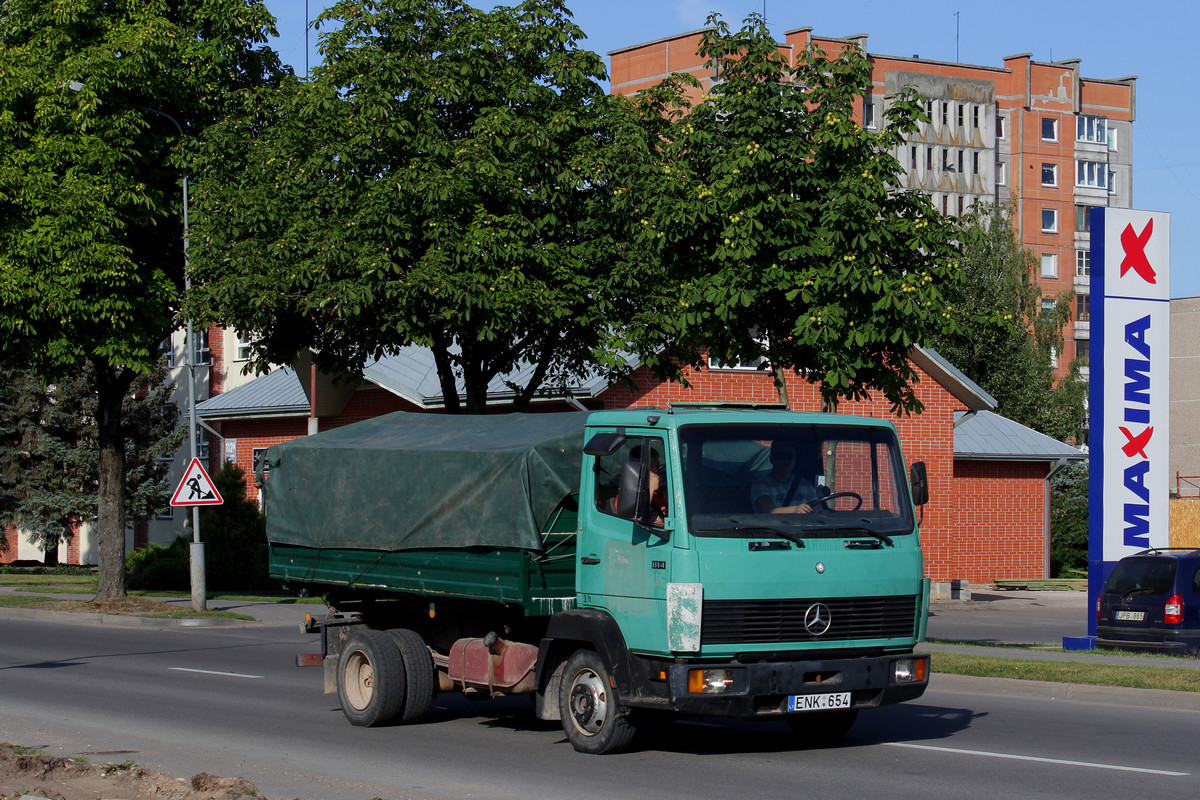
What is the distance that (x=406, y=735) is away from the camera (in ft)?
37.1

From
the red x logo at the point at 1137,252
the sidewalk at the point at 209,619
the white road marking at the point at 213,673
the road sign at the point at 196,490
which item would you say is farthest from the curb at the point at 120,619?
the red x logo at the point at 1137,252

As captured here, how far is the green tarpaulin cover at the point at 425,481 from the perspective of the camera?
1041 centimetres

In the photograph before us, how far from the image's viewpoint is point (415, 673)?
1152cm

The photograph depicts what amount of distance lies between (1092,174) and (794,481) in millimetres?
91932

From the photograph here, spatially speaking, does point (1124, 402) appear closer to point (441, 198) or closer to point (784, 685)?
point (441, 198)

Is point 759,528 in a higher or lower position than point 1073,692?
higher

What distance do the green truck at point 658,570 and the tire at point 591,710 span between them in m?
0.01

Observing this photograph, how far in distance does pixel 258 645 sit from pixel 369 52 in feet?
29.0

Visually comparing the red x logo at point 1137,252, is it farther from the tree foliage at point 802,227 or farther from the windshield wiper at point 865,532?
the windshield wiper at point 865,532

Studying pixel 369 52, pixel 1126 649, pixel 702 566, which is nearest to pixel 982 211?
pixel 1126 649

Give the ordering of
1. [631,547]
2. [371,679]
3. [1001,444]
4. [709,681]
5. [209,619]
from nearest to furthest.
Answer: [709,681], [631,547], [371,679], [209,619], [1001,444]

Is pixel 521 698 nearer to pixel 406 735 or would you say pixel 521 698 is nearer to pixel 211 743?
pixel 406 735

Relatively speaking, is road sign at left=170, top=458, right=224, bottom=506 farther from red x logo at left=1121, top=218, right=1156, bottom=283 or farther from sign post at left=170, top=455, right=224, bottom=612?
red x logo at left=1121, top=218, right=1156, bottom=283

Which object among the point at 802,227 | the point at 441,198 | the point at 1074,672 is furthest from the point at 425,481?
the point at 441,198
